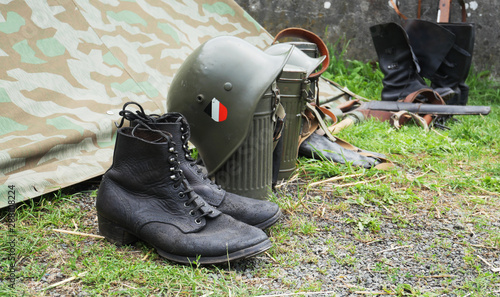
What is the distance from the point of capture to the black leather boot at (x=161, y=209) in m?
1.62

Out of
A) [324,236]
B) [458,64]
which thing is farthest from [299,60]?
[458,64]

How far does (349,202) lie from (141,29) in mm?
1999

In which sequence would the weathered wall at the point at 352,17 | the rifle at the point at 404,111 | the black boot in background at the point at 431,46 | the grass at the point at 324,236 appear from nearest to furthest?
the grass at the point at 324,236 → the rifle at the point at 404,111 → the black boot in background at the point at 431,46 → the weathered wall at the point at 352,17

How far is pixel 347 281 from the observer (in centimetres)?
159

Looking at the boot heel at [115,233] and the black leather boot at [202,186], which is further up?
the black leather boot at [202,186]

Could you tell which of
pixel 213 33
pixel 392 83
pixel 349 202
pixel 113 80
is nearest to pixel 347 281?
pixel 349 202

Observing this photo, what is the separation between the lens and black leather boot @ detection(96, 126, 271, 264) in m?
1.62

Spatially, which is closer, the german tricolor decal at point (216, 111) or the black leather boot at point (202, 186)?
the black leather boot at point (202, 186)

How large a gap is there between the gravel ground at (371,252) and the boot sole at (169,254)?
2.9 inches

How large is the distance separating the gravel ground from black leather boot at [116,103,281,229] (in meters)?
0.11

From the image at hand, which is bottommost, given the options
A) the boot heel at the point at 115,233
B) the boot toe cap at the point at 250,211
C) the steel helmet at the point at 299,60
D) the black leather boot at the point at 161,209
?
the boot heel at the point at 115,233

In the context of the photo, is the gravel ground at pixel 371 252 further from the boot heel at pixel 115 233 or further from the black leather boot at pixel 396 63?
the black leather boot at pixel 396 63

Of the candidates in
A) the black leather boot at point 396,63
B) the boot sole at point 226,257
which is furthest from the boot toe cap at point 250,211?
the black leather boot at point 396,63

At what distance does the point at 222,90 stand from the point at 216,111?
96mm
